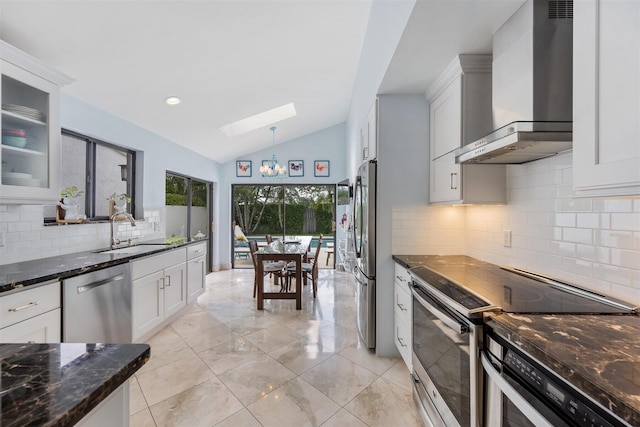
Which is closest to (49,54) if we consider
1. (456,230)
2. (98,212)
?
(98,212)

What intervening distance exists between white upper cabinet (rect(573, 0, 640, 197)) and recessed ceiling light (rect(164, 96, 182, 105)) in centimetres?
339

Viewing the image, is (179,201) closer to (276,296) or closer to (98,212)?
(98,212)

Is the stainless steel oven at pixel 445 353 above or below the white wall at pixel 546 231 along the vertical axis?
below

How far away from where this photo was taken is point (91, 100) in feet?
9.23

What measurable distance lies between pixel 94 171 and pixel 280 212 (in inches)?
141

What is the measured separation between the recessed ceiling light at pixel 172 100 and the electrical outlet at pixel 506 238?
3.44 m

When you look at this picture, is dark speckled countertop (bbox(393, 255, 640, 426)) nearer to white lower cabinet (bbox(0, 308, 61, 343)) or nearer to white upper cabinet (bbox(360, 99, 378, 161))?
white upper cabinet (bbox(360, 99, 378, 161))

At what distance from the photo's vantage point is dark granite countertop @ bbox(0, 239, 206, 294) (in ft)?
5.21

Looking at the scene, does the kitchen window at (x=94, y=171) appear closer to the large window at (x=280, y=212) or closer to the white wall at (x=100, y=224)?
the white wall at (x=100, y=224)

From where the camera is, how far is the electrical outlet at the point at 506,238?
2.02m

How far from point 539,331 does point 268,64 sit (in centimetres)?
319

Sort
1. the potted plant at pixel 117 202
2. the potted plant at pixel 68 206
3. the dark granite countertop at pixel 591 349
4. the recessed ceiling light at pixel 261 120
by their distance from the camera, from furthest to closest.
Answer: the recessed ceiling light at pixel 261 120 → the potted plant at pixel 117 202 → the potted plant at pixel 68 206 → the dark granite countertop at pixel 591 349

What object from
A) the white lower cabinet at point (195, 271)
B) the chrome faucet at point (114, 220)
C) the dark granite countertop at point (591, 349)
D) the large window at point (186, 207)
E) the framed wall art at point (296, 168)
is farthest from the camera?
the framed wall art at point (296, 168)

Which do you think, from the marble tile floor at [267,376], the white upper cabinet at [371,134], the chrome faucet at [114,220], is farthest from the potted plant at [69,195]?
the white upper cabinet at [371,134]
